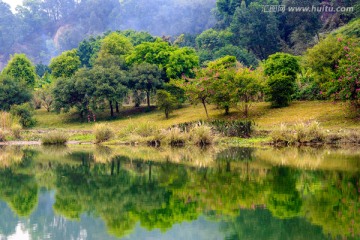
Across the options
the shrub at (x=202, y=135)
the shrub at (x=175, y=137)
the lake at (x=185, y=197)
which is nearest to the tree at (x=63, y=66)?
the shrub at (x=175, y=137)

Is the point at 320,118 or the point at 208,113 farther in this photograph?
the point at 208,113

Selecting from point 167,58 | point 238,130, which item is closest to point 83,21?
point 167,58

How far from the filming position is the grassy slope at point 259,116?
124 feet

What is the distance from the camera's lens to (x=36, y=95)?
64375mm

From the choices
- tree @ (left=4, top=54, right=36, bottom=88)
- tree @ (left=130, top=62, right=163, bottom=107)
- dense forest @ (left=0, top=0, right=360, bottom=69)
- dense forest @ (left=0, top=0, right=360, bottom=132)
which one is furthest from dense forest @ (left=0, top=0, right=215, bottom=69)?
tree @ (left=130, top=62, right=163, bottom=107)

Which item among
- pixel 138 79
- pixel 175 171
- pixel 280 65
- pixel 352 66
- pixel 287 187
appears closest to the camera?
pixel 287 187

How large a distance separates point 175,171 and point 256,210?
8164 millimetres

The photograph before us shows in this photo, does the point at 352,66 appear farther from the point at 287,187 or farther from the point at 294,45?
the point at 294,45

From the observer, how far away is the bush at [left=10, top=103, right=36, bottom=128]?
52388 mm

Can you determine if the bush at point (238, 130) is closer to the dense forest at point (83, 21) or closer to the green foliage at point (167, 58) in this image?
the green foliage at point (167, 58)

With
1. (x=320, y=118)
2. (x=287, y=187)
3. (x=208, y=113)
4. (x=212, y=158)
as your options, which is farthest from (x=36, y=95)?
(x=287, y=187)

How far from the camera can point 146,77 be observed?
5409cm

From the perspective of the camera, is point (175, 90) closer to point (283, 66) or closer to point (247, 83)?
point (247, 83)

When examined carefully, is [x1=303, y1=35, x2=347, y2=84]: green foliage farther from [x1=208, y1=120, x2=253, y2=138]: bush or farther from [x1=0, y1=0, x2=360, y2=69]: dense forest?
[x1=0, y1=0, x2=360, y2=69]: dense forest
